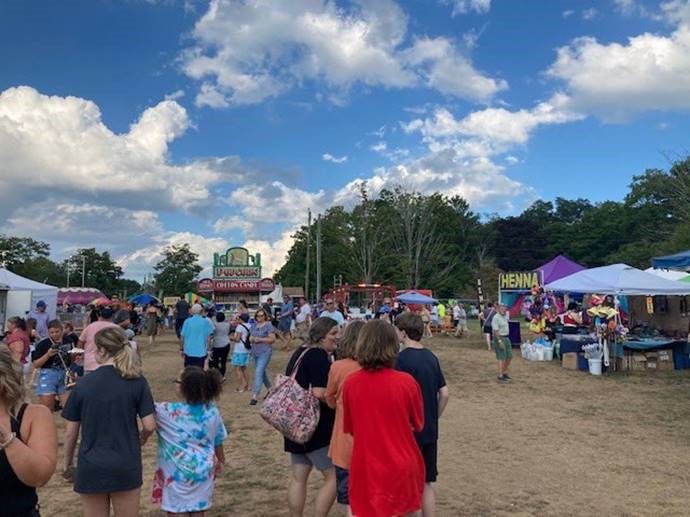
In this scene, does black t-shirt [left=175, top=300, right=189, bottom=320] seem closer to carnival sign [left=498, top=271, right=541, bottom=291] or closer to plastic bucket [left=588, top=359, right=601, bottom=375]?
plastic bucket [left=588, top=359, right=601, bottom=375]

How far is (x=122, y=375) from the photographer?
9.77 feet

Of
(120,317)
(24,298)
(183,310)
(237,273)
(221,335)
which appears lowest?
(221,335)

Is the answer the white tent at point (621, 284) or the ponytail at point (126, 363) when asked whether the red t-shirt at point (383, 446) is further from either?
the white tent at point (621, 284)

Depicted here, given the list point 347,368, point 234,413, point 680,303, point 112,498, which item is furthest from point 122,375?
point 680,303

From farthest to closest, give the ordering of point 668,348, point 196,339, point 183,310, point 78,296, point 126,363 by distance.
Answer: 1. point 78,296
2. point 183,310
3. point 668,348
4. point 196,339
5. point 126,363

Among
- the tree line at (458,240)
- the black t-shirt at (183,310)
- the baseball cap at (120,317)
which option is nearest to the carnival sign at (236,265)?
the tree line at (458,240)

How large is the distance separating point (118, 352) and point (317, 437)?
1.39m

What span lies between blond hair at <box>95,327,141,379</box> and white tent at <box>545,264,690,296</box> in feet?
38.6

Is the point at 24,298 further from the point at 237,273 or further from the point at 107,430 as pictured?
the point at 237,273

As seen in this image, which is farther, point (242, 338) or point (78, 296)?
point (78, 296)

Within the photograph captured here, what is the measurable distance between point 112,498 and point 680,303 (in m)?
17.7

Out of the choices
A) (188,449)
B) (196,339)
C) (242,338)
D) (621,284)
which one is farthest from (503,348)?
(188,449)

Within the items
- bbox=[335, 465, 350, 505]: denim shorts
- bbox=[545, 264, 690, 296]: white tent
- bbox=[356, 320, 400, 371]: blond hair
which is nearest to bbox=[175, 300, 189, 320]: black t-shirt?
bbox=[545, 264, 690, 296]: white tent

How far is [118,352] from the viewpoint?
9.89 ft
